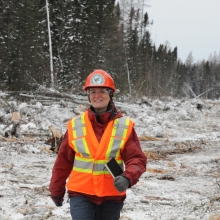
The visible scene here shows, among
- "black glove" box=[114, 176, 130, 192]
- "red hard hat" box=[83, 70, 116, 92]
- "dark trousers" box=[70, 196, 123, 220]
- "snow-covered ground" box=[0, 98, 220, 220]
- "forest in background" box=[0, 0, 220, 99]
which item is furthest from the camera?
"forest in background" box=[0, 0, 220, 99]

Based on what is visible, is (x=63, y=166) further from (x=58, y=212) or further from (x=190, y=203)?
(x=190, y=203)

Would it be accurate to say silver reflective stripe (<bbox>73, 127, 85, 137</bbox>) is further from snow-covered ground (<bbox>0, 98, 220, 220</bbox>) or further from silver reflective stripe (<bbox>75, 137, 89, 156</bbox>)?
snow-covered ground (<bbox>0, 98, 220, 220</bbox>)

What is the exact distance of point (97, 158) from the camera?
95.3 inches

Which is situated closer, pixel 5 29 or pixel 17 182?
pixel 17 182

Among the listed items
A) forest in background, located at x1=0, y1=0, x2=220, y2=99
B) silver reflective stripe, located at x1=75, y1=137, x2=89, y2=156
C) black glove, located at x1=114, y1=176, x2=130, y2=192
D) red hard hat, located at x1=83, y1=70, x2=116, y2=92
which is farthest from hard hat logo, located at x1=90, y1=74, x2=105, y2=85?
forest in background, located at x1=0, y1=0, x2=220, y2=99

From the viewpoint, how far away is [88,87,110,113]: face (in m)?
2.61

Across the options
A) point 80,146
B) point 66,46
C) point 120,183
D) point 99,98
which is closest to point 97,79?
point 99,98

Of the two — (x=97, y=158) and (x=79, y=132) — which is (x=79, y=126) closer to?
(x=79, y=132)

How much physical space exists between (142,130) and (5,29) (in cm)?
1165

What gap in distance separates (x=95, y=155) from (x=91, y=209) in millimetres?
371

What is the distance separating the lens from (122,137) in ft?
8.18

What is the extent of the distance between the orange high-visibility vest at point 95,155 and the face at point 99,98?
15 centimetres

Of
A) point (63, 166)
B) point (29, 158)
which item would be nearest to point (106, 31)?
point (29, 158)

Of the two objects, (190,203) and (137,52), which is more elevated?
(137,52)
